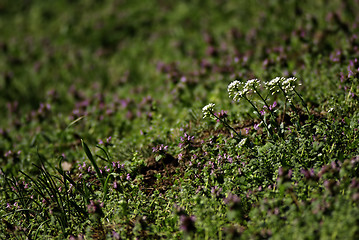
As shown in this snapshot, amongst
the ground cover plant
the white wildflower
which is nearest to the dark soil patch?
the ground cover plant

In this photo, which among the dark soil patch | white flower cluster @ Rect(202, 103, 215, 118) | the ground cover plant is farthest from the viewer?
the dark soil patch

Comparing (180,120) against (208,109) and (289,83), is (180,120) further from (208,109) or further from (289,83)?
(289,83)

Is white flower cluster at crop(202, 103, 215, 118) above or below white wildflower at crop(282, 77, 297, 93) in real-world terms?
above

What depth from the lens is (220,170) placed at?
312cm

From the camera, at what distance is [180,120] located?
4.35 meters

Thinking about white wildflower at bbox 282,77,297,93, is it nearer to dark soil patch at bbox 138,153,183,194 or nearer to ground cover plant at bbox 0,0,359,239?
ground cover plant at bbox 0,0,359,239

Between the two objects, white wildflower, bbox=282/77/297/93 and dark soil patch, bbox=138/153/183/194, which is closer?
white wildflower, bbox=282/77/297/93

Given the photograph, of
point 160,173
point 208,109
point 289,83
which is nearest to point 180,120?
point 160,173

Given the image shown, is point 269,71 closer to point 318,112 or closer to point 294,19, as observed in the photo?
point 318,112

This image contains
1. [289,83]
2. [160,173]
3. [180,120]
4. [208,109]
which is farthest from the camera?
[180,120]

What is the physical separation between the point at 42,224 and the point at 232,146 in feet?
6.09

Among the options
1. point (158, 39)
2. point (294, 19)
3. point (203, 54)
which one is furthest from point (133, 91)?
point (294, 19)

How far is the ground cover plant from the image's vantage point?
2684 millimetres

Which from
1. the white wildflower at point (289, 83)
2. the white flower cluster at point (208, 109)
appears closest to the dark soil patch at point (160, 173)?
the white flower cluster at point (208, 109)
